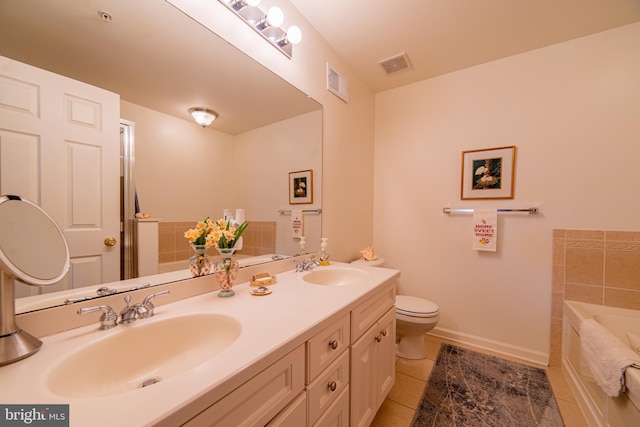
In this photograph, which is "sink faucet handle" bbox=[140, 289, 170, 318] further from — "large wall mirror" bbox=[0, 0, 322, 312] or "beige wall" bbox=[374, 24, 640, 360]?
"beige wall" bbox=[374, 24, 640, 360]

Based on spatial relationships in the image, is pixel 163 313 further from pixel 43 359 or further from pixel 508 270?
pixel 508 270

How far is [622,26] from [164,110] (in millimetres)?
2847

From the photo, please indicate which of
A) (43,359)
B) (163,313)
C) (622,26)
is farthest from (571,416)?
(622,26)

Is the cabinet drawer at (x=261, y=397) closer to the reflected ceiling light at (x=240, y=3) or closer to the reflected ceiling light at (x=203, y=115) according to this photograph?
the reflected ceiling light at (x=203, y=115)

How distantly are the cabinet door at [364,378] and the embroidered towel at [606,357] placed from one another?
3.36 feet

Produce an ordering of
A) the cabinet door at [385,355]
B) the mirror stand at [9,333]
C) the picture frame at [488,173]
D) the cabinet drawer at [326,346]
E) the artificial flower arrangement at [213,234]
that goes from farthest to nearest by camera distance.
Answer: the picture frame at [488,173] → the cabinet door at [385,355] → the artificial flower arrangement at [213,234] → the cabinet drawer at [326,346] → the mirror stand at [9,333]

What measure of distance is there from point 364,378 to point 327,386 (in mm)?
340

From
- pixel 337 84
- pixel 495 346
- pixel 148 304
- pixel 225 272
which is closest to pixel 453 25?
pixel 337 84

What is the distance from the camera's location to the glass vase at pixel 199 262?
101 cm

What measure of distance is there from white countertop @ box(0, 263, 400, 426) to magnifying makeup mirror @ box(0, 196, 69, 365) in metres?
0.04

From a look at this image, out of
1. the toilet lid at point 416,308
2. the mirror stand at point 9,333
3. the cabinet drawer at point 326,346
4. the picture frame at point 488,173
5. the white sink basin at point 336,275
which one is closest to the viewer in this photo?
the mirror stand at point 9,333

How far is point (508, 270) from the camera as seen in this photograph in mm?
1962

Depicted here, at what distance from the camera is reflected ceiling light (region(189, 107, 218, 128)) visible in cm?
109

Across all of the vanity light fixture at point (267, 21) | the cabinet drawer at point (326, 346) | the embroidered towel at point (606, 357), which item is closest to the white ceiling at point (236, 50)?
the vanity light fixture at point (267, 21)
